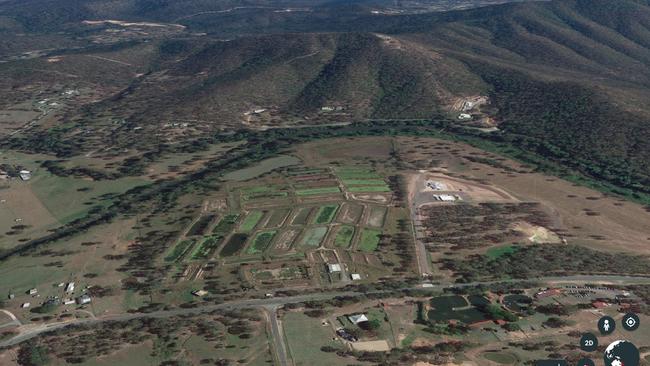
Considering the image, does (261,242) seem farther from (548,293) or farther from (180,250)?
(548,293)

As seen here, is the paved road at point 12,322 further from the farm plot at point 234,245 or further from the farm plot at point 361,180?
the farm plot at point 361,180

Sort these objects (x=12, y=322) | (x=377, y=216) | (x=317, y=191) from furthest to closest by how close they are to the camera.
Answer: (x=317, y=191) < (x=377, y=216) < (x=12, y=322)

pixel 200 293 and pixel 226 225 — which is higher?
pixel 200 293

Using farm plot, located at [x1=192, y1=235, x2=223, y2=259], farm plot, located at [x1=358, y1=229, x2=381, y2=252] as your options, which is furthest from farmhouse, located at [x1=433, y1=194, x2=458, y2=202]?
farm plot, located at [x1=192, y1=235, x2=223, y2=259]

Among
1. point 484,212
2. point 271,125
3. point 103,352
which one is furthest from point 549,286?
point 271,125

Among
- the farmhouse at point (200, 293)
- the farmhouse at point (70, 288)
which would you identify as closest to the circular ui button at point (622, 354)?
the farmhouse at point (200, 293)

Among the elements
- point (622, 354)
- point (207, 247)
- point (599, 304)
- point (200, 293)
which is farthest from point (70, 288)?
point (622, 354)

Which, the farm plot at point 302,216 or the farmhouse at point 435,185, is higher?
the farmhouse at point 435,185
